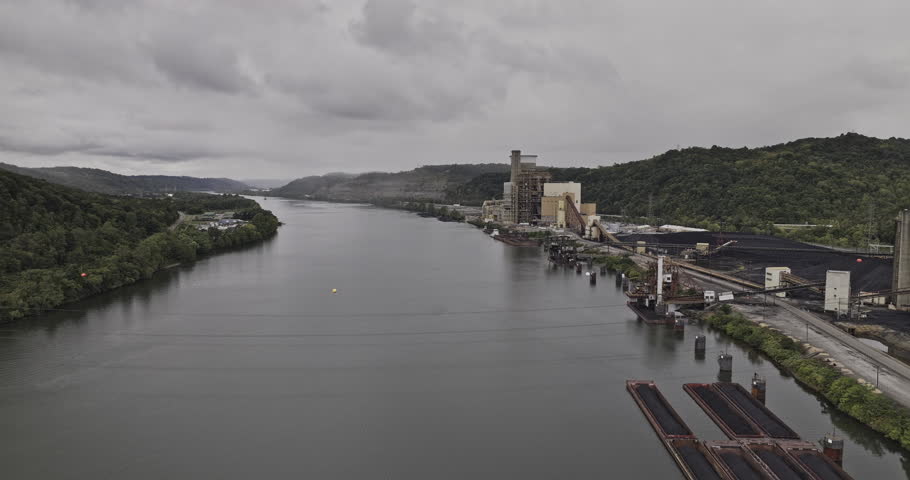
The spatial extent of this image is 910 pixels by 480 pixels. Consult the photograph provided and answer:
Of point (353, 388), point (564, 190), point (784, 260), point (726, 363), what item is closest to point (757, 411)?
point (726, 363)

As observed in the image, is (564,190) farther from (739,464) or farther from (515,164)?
(739,464)

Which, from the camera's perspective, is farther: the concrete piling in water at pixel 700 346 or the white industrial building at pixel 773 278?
the white industrial building at pixel 773 278

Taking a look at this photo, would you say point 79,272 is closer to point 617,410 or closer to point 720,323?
point 617,410

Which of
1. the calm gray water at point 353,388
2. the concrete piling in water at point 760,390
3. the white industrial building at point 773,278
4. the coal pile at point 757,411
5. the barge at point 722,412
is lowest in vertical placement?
the calm gray water at point 353,388

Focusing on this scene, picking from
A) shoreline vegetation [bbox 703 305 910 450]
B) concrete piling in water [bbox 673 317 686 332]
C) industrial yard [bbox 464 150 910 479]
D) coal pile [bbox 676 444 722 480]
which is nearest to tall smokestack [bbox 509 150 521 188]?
industrial yard [bbox 464 150 910 479]

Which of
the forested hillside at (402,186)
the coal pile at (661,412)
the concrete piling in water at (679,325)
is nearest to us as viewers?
the coal pile at (661,412)

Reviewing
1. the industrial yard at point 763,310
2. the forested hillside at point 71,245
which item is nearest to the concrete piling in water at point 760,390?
the industrial yard at point 763,310

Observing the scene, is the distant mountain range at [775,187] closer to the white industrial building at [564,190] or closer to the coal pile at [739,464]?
the white industrial building at [564,190]
